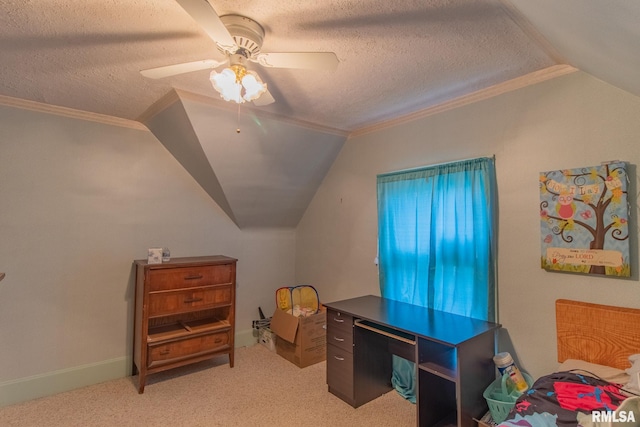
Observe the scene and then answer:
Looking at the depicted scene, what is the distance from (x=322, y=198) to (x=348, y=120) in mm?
1094

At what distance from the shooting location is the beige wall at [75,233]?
2561mm

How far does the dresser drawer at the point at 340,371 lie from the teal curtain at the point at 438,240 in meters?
0.50

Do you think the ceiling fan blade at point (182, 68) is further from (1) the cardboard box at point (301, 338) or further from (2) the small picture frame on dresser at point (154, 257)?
(1) the cardboard box at point (301, 338)

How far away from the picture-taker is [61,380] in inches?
106

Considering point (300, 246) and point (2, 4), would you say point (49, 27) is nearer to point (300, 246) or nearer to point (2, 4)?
point (2, 4)

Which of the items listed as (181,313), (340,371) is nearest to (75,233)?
(181,313)

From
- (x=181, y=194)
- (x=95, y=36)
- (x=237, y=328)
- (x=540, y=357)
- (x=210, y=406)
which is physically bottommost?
(x=210, y=406)

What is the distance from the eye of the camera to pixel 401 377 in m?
2.71

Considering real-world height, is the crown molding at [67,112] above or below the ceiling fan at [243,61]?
above

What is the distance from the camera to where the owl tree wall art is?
1.77 m

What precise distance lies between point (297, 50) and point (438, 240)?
1753 millimetres

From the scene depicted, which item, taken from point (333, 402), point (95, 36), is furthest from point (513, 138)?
point (95, 36)

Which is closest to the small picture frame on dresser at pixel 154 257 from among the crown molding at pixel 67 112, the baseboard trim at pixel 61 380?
the baseboard trim at pixel 61 380

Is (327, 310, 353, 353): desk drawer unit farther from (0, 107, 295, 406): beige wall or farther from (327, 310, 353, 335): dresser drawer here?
(0, 107, 295, 406): beige wall
